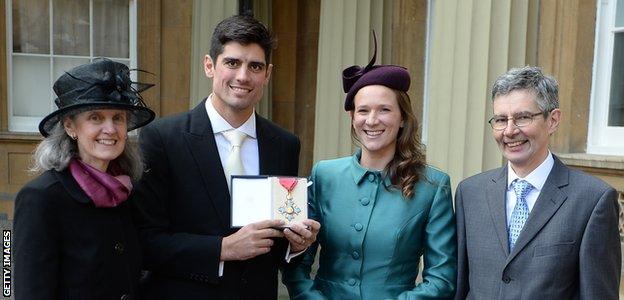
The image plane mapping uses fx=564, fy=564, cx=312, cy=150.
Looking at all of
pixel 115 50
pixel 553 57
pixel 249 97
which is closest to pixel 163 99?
pixel 115 50

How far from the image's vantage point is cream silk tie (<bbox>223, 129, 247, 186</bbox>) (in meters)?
2.10

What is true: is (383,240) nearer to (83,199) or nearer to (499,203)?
(499,203)

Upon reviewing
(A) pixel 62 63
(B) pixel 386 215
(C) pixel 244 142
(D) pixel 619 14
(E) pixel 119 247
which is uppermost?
(D) pixel 619 14

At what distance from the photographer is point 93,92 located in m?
1.85

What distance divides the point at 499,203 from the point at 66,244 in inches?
56.6

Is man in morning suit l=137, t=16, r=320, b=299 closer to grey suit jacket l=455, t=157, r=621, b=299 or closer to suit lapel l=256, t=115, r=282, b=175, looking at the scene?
suit lapel l=256, t=115, r=282, b=175

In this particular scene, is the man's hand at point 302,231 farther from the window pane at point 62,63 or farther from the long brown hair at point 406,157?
the window pane at point 62,63

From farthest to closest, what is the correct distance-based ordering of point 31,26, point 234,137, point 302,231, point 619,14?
point 31,26 < point 619,14 < point 234,137 < point 302,231

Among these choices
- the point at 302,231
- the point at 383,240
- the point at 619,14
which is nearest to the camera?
the point at 302,231

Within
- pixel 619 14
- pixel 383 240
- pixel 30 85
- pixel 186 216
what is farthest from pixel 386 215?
pixel 30 85

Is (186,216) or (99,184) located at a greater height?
(99,184)

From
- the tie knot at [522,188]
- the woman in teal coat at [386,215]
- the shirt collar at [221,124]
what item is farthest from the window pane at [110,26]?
the tie knot at [522,188]

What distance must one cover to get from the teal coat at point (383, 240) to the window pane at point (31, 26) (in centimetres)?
600

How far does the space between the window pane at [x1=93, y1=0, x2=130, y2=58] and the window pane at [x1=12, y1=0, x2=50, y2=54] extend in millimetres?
568
